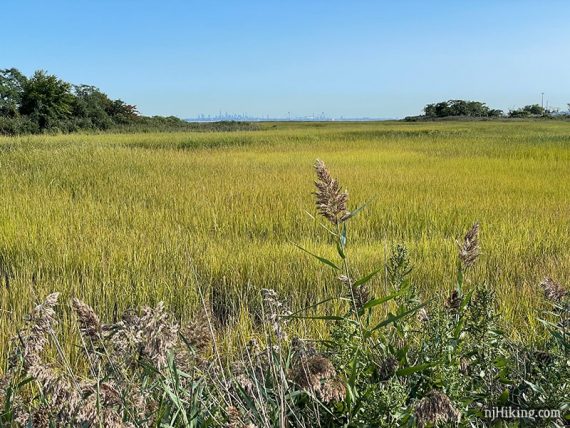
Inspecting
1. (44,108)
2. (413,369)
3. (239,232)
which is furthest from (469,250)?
(44,108)

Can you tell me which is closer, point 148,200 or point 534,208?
point 534,208

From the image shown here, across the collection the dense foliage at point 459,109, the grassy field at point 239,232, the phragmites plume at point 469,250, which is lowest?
the grassy field at point 239,232

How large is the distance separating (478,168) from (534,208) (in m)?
4.23

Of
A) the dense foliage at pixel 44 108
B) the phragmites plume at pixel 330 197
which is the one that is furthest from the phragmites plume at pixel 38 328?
the dense foliage at pixel 44 108

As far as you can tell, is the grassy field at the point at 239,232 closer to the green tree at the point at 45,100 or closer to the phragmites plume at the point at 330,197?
the phragmites plume at the point at 330,197

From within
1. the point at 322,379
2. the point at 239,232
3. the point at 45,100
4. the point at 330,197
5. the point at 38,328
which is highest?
the point at 45,100

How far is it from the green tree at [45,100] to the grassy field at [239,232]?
2134 cm

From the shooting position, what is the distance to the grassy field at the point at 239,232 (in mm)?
3088

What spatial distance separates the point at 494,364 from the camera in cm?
133

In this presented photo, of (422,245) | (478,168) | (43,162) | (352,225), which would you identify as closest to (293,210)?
(352,225)

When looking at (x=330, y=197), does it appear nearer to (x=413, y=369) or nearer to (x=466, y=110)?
(x=413, y=369)

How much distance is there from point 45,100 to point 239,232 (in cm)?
2865

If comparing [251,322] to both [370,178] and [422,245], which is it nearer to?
[422,245]

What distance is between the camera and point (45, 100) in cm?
2925
